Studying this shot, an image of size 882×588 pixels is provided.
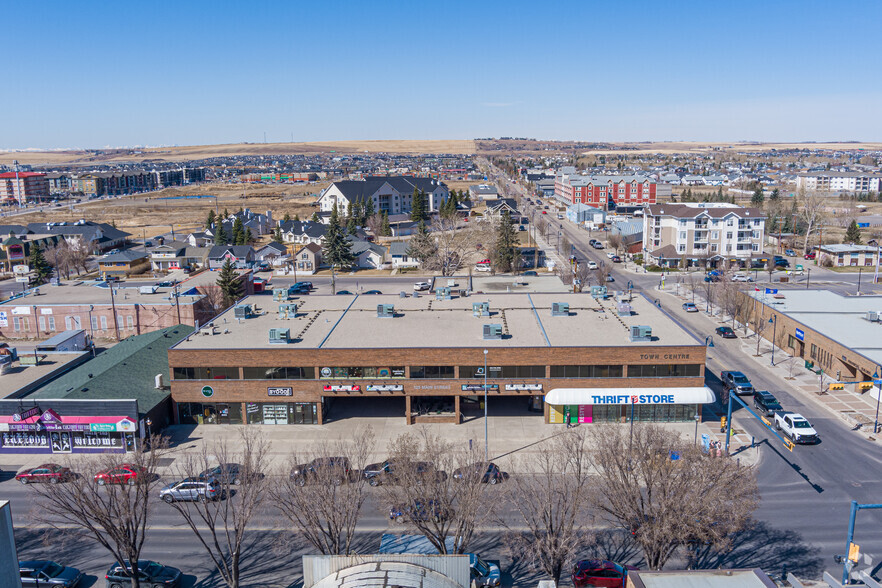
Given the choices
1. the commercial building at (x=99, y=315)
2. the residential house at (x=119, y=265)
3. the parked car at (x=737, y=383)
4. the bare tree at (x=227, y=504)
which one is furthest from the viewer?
the residential house at (x=119, y=265)

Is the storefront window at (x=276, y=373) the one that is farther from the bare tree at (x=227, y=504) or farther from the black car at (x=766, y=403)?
the black car at (x=766, y=403)

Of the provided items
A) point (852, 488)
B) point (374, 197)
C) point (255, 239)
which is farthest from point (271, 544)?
point (374, 197)

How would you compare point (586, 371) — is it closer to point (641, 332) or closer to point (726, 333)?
point (641, 332)

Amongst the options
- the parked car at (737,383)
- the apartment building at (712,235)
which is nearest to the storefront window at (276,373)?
the parked car at (737,383)

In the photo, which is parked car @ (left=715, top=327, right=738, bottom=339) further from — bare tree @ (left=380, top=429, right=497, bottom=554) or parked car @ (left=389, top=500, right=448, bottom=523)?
parked car @ (left=389, top=500, right=448, bottom=523)

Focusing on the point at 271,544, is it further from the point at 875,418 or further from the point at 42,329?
the point at 42,329

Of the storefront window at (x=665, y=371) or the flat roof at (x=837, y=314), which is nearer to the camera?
the storefront window at (x=665, y=371)
